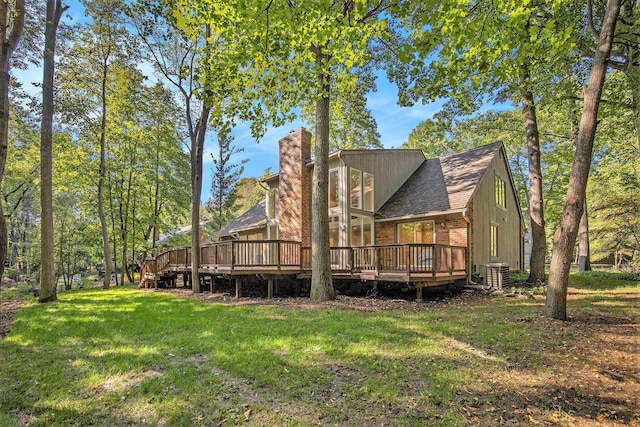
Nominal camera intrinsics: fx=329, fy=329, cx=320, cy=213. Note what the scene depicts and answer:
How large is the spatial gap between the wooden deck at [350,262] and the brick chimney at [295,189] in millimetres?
1933

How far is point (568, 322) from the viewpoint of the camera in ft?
20.2

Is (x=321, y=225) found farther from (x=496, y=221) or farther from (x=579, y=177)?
(x=496, y=221)

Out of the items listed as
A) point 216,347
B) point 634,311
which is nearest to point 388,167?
point 634,311

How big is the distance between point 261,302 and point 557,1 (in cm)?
917

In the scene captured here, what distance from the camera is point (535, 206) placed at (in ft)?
43.0

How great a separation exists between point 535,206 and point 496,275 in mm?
3774

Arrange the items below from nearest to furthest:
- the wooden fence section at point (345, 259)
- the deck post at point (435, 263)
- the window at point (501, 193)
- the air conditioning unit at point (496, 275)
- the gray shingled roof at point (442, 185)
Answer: the deck post at point (435, 263) < the wooden fence section at point (345, 259) < the air conditioning unit at point (496, 275) < the gray shingled roof at point (442, 185) < the window at point (501, 193)

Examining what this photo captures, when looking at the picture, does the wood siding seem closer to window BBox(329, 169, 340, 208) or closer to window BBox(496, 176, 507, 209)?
window BBox(496, 176, 507, 209)

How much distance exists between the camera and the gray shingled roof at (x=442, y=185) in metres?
12.4

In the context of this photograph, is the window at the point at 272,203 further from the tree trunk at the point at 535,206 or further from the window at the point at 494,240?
the tree trunk at the point at 535,206

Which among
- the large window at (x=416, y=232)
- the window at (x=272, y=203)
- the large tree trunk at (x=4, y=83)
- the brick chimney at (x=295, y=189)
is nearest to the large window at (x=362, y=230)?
the large window at (x=416, y=232)

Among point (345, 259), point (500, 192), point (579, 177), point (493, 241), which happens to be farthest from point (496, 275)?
point (579, 177)

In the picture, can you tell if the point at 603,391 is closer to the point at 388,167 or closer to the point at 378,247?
the point at 378,247

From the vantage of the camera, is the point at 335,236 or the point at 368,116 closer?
the point at 335,236
